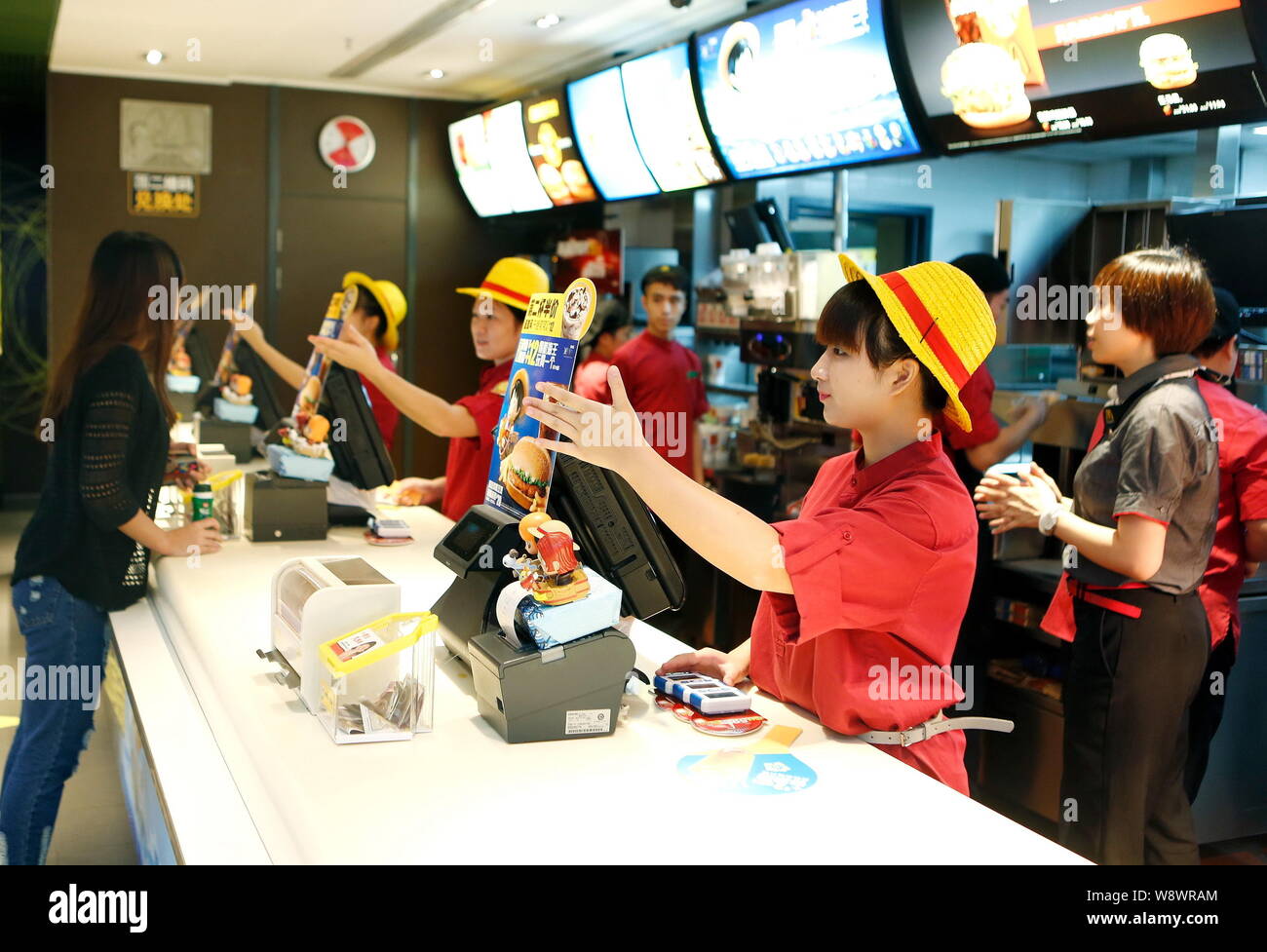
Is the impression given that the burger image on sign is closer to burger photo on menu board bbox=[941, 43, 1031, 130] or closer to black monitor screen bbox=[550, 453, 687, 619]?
burger photo on menu board bbox=[941, 43, 1031, 130]

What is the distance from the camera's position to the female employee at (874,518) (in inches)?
65.1

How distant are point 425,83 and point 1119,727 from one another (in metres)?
6.93

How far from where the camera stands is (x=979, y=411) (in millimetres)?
3473

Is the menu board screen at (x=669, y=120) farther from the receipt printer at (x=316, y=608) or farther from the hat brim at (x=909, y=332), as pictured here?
the hat brim at (x=909, y=332)

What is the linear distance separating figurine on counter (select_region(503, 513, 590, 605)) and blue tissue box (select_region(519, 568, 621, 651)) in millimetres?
12

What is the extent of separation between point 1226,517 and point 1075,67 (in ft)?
4.34

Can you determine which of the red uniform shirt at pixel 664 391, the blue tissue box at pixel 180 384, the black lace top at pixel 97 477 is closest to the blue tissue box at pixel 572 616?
the black lace top at pixel 97 477

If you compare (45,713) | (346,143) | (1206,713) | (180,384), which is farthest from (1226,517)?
(346,143)

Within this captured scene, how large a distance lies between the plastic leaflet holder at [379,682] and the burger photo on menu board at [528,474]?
28 cm

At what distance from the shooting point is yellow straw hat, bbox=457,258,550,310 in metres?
3.29

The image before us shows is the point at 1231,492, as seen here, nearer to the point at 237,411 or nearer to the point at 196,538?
the point at 196,538

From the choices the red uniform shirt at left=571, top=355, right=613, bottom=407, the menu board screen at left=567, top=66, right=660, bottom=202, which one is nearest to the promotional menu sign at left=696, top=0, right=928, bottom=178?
the menu board screen at left=567, top=66, right=660, bottom=202
